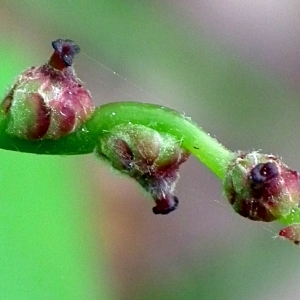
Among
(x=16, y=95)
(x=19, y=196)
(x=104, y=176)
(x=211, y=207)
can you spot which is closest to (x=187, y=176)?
(x=211, y=207)

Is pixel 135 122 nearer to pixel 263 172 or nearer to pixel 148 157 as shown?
pixel 148 157

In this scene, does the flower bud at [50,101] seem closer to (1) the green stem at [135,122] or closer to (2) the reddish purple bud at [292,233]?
(1) the green stem at [135,122]

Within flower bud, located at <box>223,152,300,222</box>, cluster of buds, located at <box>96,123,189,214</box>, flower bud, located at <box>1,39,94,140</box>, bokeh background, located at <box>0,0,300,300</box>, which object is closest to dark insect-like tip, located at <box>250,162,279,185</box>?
flower bud, located at <box>223,152,300,222</box>

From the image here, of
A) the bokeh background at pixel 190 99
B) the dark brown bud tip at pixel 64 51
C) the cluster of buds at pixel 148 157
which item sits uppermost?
the dark brown bud tip at pixel 64 51

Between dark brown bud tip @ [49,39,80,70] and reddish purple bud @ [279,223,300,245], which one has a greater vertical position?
dark brown bud tip @ [49,39,80,70]

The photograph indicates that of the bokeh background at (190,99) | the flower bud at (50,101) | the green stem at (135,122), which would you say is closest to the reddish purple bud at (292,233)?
the green stem at (135,122)

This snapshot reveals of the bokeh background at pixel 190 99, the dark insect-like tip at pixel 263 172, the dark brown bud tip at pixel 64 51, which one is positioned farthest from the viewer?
the bokeh background at pixel 190 99

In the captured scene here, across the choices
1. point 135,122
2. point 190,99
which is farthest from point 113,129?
point 190,99

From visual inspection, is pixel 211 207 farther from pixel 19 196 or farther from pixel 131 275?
pixel 19 196

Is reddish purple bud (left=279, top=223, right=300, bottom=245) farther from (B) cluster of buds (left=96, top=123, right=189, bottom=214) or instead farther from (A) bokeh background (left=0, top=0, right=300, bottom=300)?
(A) bokeh background (left=0, top=0, right=300, bottom=300)
